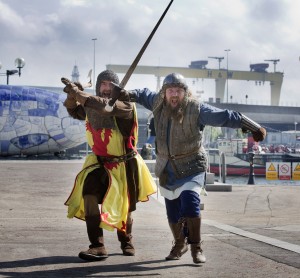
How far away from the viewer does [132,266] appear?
20.7 feet

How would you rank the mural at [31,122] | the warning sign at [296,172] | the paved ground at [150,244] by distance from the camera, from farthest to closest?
the mural at [31,122], the warning sign at [296,172], the paved ground at [150,244]

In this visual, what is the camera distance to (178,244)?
687 centimetres

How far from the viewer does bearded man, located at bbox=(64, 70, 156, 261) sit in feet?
21.9

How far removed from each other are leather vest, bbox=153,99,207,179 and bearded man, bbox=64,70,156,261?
1.10 ft

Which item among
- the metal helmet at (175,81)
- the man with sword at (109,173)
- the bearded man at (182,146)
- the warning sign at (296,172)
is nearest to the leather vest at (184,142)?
the bearded man at (182,146)

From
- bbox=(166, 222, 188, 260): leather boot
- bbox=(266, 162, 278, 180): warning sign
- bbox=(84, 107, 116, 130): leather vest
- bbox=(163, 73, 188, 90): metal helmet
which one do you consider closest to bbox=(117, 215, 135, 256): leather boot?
bbox=(166, 222, 188, 260): leather boot

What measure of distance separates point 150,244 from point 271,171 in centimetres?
2977

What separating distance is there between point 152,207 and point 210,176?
21.4 feet

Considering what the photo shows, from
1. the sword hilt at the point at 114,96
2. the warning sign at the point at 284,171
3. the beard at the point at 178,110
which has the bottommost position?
the warning sign at the point at 284,171

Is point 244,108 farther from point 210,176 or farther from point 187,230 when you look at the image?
point 187,230

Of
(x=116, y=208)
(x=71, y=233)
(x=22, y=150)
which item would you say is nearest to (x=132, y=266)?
(x=116, y=208)

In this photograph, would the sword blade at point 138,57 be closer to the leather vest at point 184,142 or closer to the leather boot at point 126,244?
the leather vest at point 184,142

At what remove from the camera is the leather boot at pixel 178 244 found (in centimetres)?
681

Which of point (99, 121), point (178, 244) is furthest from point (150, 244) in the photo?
point (99, 121)
